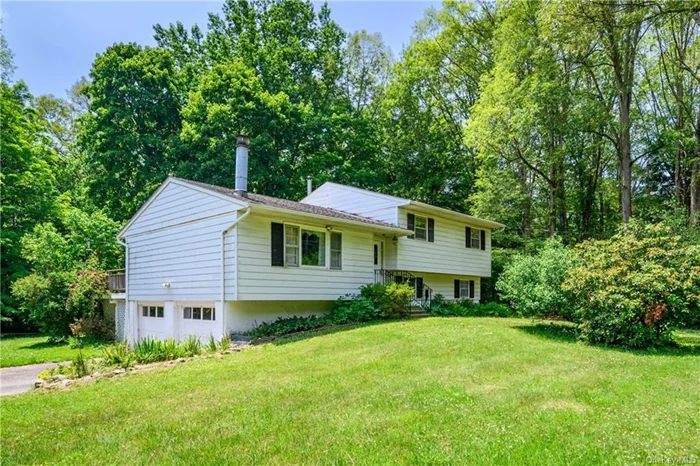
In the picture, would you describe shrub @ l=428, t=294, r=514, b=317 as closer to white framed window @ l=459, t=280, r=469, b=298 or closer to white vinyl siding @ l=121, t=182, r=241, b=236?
white framed window @ l=459, t=280, r=469, b=298

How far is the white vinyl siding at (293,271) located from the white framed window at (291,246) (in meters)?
0.21

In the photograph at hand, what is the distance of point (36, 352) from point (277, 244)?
29.4ft

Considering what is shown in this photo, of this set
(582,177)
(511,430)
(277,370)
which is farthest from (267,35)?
(511,430)

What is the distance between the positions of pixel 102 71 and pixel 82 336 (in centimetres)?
1667

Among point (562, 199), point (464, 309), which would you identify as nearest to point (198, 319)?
point (464, 309)

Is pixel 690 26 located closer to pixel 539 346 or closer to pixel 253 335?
pixel 539 346

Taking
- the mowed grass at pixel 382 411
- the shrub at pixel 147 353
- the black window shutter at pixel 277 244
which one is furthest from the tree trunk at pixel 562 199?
the shrub at pixel 147 353

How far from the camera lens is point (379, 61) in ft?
108

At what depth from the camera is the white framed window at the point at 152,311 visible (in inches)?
615

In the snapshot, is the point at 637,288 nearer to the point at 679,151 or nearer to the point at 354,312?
the point at 354,312

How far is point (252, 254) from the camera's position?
1225 cm

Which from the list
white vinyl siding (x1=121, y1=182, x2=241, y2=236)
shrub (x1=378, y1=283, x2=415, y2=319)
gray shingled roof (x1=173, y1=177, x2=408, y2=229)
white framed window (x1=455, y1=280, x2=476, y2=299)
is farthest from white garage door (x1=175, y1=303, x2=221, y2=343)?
white framed window (x1=455, y1=280, x2=476, y2=299)

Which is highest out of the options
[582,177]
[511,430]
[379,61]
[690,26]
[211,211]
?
[379,61]

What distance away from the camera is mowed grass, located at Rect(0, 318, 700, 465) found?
397 centimetres
